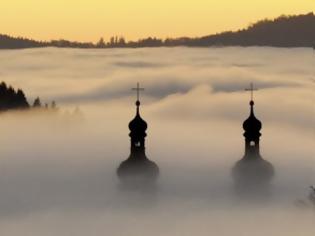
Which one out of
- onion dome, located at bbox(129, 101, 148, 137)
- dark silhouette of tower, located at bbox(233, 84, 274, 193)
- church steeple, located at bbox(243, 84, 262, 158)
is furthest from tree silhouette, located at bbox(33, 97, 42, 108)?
church steeple, located at bbox(243, 84, 262, 158)

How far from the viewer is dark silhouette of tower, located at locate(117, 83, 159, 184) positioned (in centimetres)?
6275

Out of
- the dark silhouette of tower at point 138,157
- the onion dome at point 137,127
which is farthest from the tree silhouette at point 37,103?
the onion dome at point 137,127

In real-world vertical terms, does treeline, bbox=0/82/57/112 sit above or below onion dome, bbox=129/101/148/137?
below

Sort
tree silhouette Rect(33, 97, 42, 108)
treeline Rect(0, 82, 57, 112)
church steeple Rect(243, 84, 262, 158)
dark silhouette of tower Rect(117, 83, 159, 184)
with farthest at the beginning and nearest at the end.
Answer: tree silhouette Rect(33, 97, 42, 108) < treeline Rect(0, 82, 57, 112) < church steeple Rect(243, 84, 262, 158) < dark silhouette of tower Rect(117, 83, 159, 184)

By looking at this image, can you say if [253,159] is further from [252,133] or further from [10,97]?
[10,97]

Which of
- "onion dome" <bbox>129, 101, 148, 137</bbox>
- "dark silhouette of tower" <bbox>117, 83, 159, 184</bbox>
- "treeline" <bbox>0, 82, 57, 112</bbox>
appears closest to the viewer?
"onion dome" <bbox>129, 101, 148, 137</bbox>

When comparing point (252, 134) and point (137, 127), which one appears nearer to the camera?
point (137, 127)

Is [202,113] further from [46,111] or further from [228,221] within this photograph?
[228,221]

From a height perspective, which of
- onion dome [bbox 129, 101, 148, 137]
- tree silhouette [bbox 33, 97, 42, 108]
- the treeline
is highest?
onion dome [bbox 129, 101, 148, 137]

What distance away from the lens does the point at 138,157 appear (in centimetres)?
6334

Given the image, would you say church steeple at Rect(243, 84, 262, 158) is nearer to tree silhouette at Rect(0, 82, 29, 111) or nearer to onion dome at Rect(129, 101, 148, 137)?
onion dome at Rect(129, 101, 148, 137)

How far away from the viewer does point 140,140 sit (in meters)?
63.5

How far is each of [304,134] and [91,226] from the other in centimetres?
6081

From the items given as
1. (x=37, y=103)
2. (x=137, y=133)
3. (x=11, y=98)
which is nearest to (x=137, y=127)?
(x=137, y=133)
